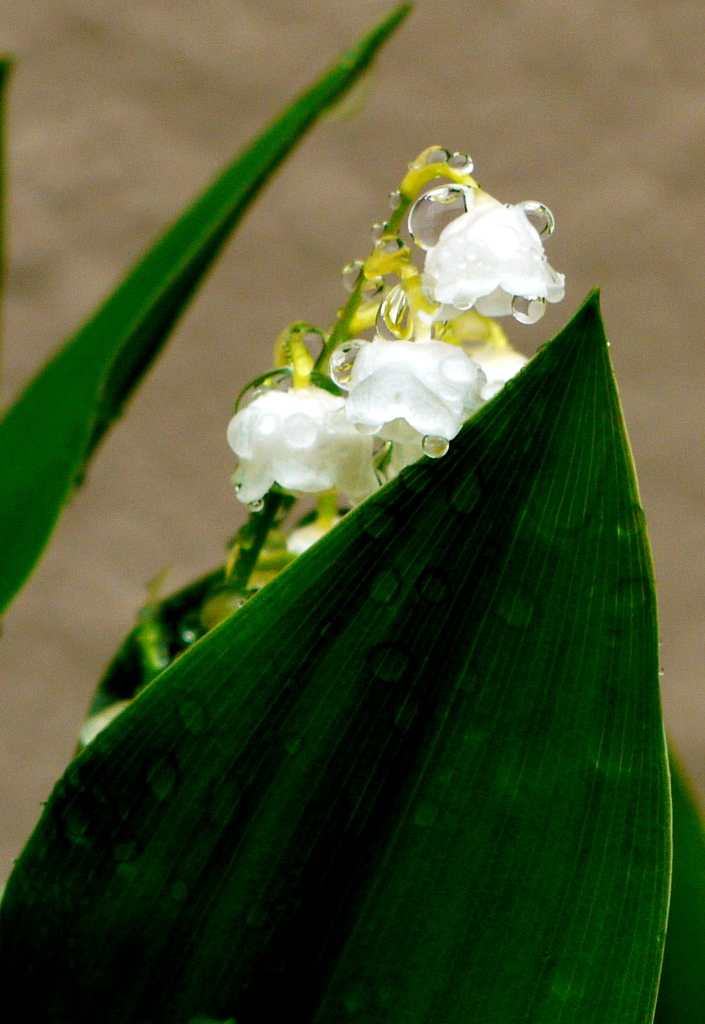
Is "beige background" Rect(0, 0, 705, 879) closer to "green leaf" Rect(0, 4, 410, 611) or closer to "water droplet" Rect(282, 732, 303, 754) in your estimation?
"green leaf" Rect(0, 4, 410, 611)

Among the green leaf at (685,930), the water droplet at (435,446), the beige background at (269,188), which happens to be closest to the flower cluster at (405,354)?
the water droplet at (435,446)

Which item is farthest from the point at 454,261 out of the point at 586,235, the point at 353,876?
the point at 586,235

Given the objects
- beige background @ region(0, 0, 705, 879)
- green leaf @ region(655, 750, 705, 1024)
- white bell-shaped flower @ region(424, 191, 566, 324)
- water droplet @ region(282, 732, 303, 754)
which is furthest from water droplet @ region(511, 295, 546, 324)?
beige background @ region(0, 0, 705, 879)

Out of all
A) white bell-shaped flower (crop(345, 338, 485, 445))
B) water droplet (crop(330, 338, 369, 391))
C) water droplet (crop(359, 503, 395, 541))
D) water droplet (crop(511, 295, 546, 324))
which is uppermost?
water droplet (crop(511, 295, 546, 324))

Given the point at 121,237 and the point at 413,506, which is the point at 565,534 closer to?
the point at 413,506

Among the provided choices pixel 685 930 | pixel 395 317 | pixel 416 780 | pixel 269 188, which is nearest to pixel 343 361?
pixel 395 317

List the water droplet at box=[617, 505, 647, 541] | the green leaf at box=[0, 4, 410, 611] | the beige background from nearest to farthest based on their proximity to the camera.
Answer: the water droplet at box=[617, 505, 647, 541], the green leaf at box=[0, 4, 410, 611], the beige background

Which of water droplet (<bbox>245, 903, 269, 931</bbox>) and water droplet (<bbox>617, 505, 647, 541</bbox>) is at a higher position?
water droplet (<bbox>617, 505, 647, 541</bbox>)

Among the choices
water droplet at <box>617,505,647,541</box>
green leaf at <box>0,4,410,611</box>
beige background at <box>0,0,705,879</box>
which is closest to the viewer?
water droplet at <box>617,505,647,541</box>
